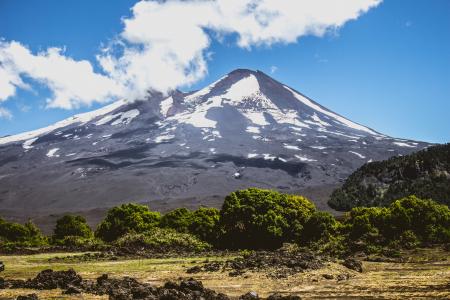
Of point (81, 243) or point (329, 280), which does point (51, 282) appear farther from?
point (81, 243)

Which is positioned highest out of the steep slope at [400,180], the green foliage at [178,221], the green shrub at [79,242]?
the steep slope at [400,180]

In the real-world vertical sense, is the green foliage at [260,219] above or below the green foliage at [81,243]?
above

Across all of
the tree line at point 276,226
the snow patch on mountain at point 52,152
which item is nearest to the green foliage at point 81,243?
the tree line at point 276,226

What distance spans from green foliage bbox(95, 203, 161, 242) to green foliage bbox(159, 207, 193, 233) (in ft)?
3.75

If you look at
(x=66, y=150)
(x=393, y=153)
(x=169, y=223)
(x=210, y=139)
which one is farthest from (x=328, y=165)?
(x=169, y=223)

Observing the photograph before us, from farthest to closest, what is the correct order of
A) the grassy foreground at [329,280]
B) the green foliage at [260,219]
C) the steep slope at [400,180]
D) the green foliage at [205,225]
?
1. the steep slope at [400,180]
2. the green foliage at [205,225]
3. the green foliage at [260,219]
4. the grassy foreground at [329,280]

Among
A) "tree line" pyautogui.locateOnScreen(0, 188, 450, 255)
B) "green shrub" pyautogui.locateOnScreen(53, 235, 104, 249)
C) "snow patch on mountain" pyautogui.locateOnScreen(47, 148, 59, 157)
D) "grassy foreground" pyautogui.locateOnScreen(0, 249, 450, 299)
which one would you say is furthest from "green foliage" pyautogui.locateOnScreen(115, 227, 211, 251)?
"snow patch on mountain" pyautogui.locateOnScreen(47, 148, 59, 157)

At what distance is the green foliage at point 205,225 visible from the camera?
35.8m

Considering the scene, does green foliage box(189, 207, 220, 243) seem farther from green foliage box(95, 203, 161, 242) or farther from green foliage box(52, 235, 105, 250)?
green foliage box(52, 235, 105, 250)

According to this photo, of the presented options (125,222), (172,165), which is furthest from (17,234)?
(172,165)

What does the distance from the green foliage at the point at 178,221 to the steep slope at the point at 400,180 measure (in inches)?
1195

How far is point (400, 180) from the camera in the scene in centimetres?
6588

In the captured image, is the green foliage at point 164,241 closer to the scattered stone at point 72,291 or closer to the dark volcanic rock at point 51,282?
the dark volcanic rock at point 51,282

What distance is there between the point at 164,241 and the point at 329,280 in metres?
20.1
